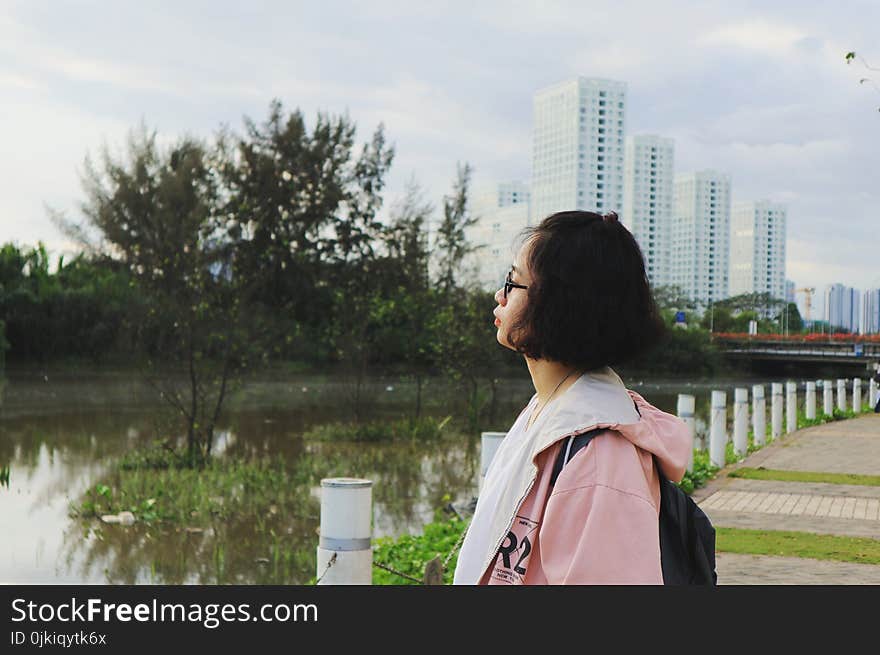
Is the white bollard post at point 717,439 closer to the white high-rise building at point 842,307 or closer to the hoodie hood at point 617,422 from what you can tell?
the hoodie hood at point 617,422

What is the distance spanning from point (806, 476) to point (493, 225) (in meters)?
27.1

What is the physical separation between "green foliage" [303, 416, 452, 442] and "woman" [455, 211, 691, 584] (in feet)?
46.5

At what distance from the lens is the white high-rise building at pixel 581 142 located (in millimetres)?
45906

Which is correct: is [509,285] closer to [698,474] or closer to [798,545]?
[798,545]

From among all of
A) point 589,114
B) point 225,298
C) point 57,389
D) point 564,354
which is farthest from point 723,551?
point 589,114

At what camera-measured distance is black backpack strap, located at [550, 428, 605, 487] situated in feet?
6.06

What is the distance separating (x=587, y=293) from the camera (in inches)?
77.6

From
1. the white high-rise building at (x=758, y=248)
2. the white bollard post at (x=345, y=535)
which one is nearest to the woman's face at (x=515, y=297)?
the white bollard post at (x=345, y=535)

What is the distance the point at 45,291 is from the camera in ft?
112

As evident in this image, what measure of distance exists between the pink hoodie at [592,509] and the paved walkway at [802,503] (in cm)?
444

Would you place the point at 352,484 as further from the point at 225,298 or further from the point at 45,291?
the point at 45,291

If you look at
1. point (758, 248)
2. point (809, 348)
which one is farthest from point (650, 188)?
point (809, 348)

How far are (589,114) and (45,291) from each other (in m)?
24.3
